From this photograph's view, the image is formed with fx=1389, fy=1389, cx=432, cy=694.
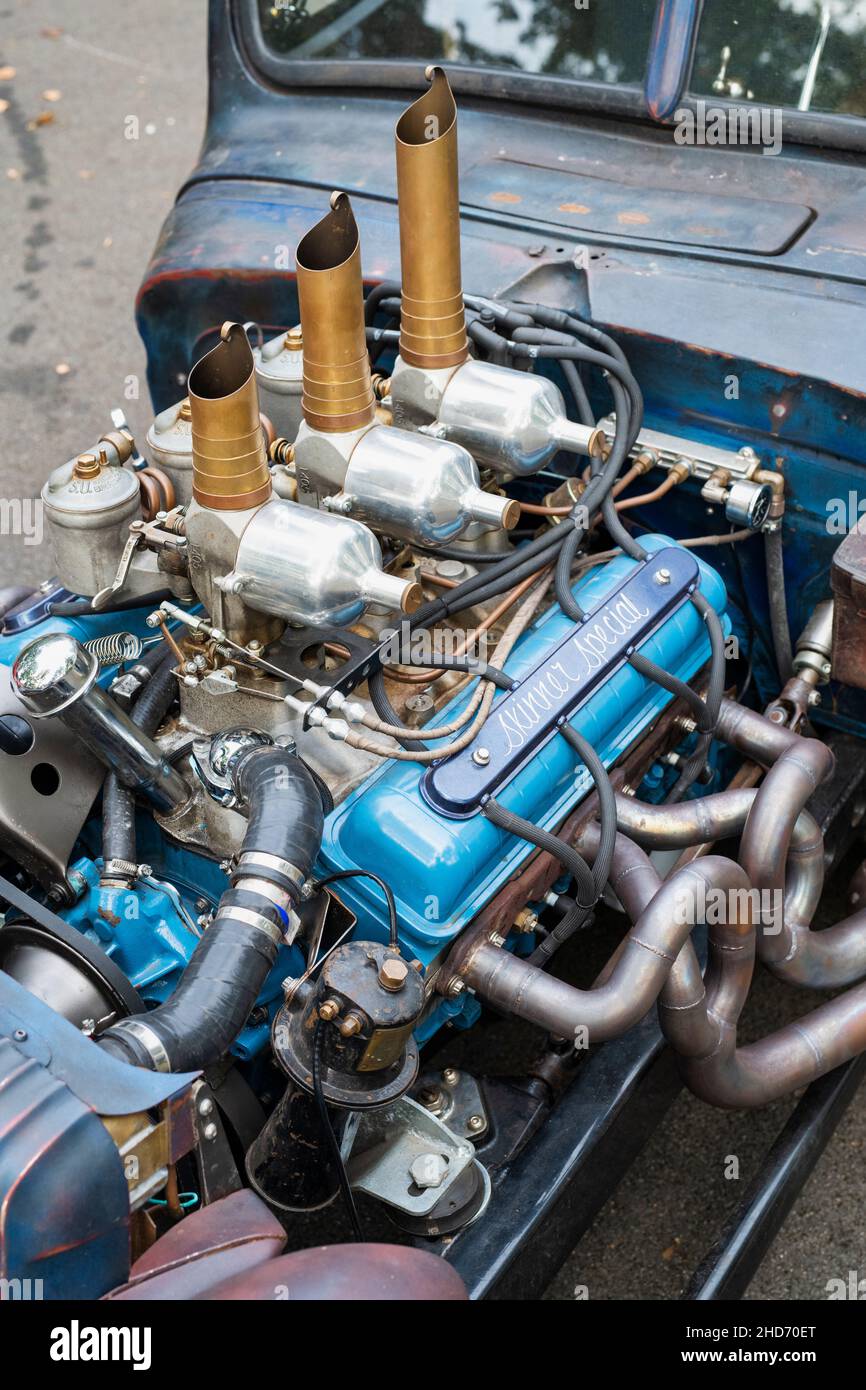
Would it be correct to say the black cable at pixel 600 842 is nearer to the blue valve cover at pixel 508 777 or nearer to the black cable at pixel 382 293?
the blue valve cover at pixel 508 777

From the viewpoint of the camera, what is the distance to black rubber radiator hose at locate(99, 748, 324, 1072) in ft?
4.98

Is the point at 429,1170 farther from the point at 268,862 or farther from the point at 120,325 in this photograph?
the point at 120,325

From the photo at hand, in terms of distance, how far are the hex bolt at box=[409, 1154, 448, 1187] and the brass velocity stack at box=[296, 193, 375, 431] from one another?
980 mm

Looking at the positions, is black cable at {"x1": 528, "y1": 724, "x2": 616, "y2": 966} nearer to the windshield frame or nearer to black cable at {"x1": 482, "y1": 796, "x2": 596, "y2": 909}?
black cable at {"x1": 482, "y1": 796, "x2": 596, "y2": 909}

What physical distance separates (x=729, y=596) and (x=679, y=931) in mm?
805

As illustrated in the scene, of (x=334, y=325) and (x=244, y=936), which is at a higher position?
(x=334, y=325)

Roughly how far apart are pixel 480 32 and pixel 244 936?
1.88 metres

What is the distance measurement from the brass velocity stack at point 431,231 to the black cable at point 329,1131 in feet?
3.20


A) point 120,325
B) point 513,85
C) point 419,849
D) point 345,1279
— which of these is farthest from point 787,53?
point 120,325

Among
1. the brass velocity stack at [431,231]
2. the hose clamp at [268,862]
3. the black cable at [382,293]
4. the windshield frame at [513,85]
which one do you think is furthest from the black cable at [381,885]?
the windshield frame at [513,85]

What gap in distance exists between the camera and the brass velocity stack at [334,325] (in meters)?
1.79

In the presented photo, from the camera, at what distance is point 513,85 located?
2.63 m
